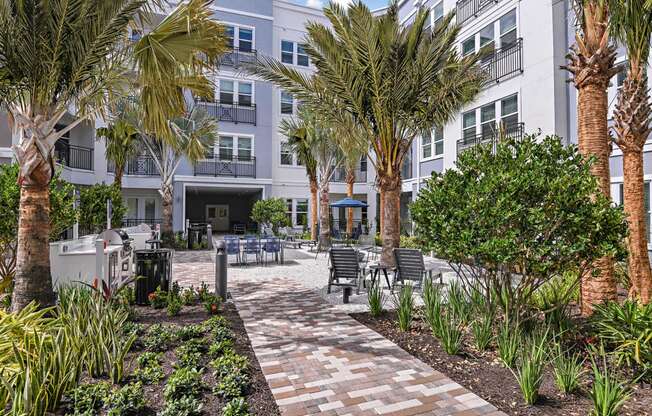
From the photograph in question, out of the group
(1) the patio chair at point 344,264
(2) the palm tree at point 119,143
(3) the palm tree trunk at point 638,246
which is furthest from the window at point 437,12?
(3) the palm tree trunk at point 638,246

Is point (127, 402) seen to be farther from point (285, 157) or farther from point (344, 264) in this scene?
point (285, 157)

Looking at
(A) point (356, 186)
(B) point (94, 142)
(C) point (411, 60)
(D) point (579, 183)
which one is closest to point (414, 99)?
(C) point (411, 60)

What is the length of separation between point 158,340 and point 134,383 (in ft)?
3.26

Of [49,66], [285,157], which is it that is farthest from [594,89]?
[285,157]

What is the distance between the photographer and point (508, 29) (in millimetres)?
15398

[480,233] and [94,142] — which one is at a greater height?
[94,142]

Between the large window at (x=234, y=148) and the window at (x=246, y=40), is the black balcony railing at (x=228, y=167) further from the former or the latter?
the window at (x=246, y=40)

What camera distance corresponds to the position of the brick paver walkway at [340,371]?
354cm

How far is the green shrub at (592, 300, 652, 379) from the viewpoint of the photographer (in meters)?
3.86

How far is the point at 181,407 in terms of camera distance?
322cm

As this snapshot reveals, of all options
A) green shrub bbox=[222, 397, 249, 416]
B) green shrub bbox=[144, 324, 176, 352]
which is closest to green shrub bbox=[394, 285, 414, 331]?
green shrub bbox=[222, 397, 249, 416]

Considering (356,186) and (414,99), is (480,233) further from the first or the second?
(356,186)

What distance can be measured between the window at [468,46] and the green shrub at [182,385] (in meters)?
17.6

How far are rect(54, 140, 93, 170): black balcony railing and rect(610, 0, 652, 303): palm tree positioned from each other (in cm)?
1898
